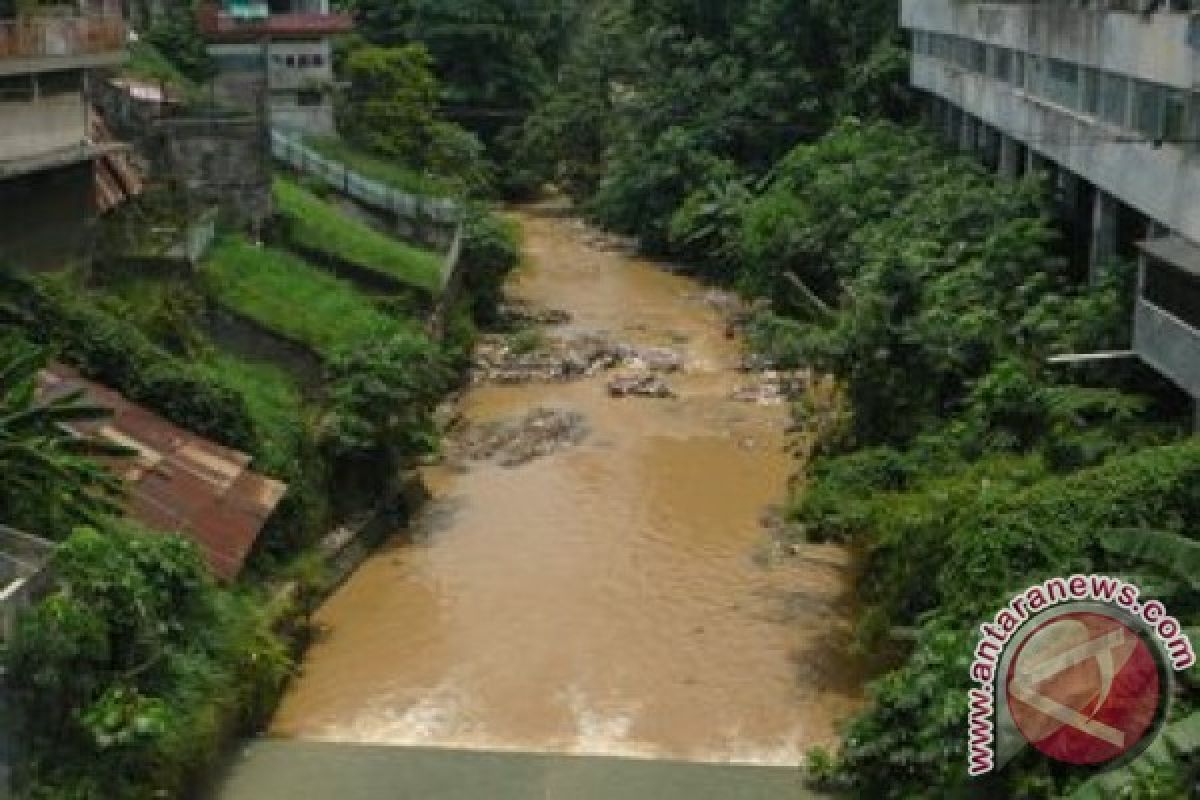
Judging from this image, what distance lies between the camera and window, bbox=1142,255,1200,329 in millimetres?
18969

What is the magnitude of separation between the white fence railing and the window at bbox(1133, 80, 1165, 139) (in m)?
18.3

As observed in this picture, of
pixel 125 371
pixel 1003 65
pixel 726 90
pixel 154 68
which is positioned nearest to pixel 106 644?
pixel 125 371

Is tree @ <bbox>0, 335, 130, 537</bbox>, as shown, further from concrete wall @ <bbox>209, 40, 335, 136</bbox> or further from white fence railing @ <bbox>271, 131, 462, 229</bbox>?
concrete wall @ <bbox>209, 40, 335, 136</bbox>

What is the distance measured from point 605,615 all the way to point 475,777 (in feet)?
17.4

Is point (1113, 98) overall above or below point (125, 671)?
above

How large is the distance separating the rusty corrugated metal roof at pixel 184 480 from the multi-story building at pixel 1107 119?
11638mm

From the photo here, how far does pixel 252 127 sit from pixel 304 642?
12.3 m

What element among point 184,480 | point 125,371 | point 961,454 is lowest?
point 184,480

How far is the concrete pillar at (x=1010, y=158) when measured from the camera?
35.0 meters

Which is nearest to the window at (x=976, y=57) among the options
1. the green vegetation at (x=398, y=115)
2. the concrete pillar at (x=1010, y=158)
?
the concrete pillar at (x=1010, y=158)

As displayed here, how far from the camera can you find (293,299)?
27875 millimetres

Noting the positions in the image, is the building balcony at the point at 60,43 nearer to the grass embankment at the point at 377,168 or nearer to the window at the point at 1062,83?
the grass embankment at the point at 377,168

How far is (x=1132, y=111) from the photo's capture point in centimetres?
2392

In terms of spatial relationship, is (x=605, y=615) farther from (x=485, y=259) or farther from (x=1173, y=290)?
(x=485, y=259)
